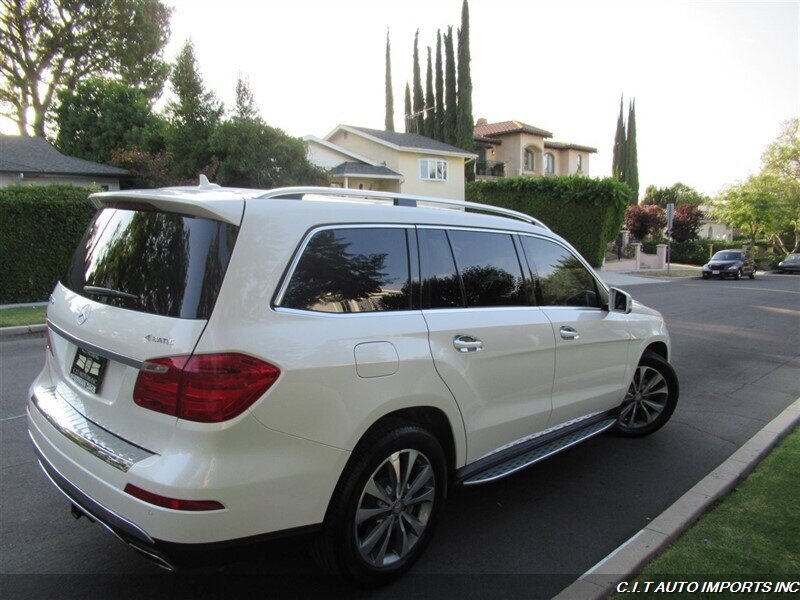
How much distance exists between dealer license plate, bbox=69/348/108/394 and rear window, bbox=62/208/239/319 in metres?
0.27

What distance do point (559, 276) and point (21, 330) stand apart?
9841 mm

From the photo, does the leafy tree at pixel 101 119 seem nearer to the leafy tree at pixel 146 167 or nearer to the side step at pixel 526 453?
the leafy tree at pixel 146 167

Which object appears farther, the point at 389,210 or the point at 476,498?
the point at 476,498

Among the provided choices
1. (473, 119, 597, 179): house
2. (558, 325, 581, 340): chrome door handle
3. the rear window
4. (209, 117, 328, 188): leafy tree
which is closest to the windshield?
(473, 119, 597, 179): house

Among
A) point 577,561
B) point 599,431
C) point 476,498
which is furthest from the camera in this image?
point 599,431

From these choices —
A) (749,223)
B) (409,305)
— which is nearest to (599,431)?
(409,305)

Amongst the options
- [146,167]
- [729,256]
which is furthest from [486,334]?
[729,256]

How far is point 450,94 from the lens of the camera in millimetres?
46031

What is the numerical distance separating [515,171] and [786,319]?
1429 inches

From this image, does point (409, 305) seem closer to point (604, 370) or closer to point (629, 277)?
point (604, 370)

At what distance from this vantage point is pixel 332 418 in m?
2.51

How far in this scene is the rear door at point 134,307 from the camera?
2.37 m

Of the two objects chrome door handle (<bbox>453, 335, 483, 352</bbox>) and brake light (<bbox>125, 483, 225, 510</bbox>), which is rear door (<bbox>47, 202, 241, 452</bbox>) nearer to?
brake light (<bbox>125, 483, 225, 510</bbox>)

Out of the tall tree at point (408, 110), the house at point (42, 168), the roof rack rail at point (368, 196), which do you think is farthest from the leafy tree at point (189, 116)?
the tall tree at point (408, 110)
